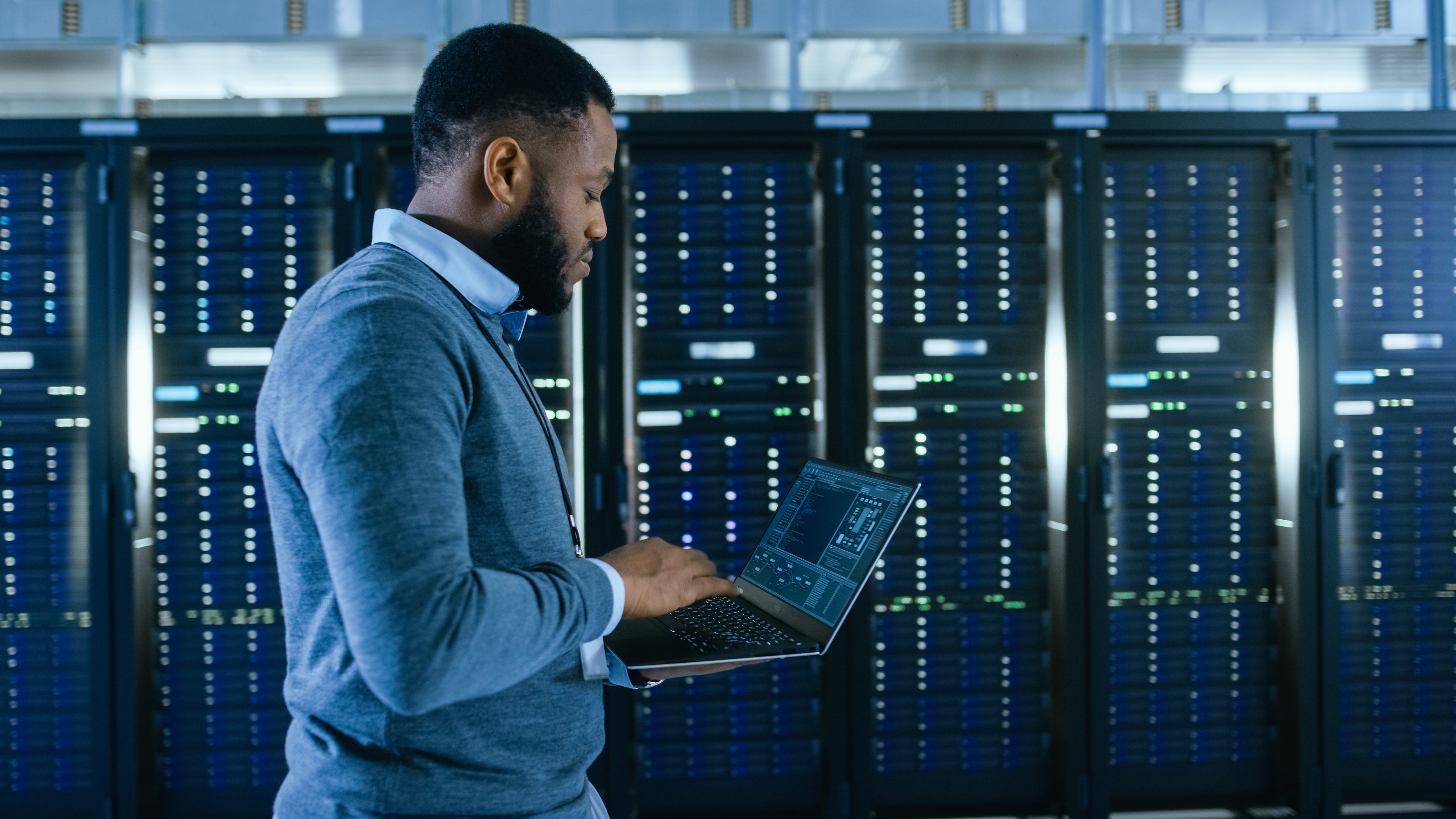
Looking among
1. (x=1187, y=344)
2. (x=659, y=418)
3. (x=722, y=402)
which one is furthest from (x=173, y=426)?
(x=1187, y=344)

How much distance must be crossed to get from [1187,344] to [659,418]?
1.72 meters

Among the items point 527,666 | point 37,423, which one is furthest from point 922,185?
point 37,423

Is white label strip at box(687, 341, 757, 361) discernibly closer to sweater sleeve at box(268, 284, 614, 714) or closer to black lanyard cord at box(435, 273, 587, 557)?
black lanyard cord at box(435, 273, 587, 557)

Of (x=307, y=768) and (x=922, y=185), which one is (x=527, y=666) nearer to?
(x=307, y=768)

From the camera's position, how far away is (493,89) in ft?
2.59

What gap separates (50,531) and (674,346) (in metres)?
2.03

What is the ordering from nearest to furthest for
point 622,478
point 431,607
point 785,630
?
point 431,607 → point 785,630 → point 622,478

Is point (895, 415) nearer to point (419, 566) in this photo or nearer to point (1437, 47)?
point (419, 566)

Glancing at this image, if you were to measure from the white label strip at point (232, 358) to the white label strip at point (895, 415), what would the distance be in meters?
1.93

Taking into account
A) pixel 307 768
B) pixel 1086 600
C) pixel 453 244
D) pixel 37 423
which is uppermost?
pixel 453 244

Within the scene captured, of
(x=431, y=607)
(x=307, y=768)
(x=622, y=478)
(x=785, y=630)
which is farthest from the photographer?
(x=622, y=478)

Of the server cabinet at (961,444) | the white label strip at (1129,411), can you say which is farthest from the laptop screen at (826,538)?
the white label strip at (1129,411)

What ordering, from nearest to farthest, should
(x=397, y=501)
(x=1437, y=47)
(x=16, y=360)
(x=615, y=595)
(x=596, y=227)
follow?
(x=397, y=501)
(x=615, y=595)
(x=596, y=227)
(x=16, y=360)
(x=1437, y=47)

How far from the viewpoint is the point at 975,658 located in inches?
94.5
